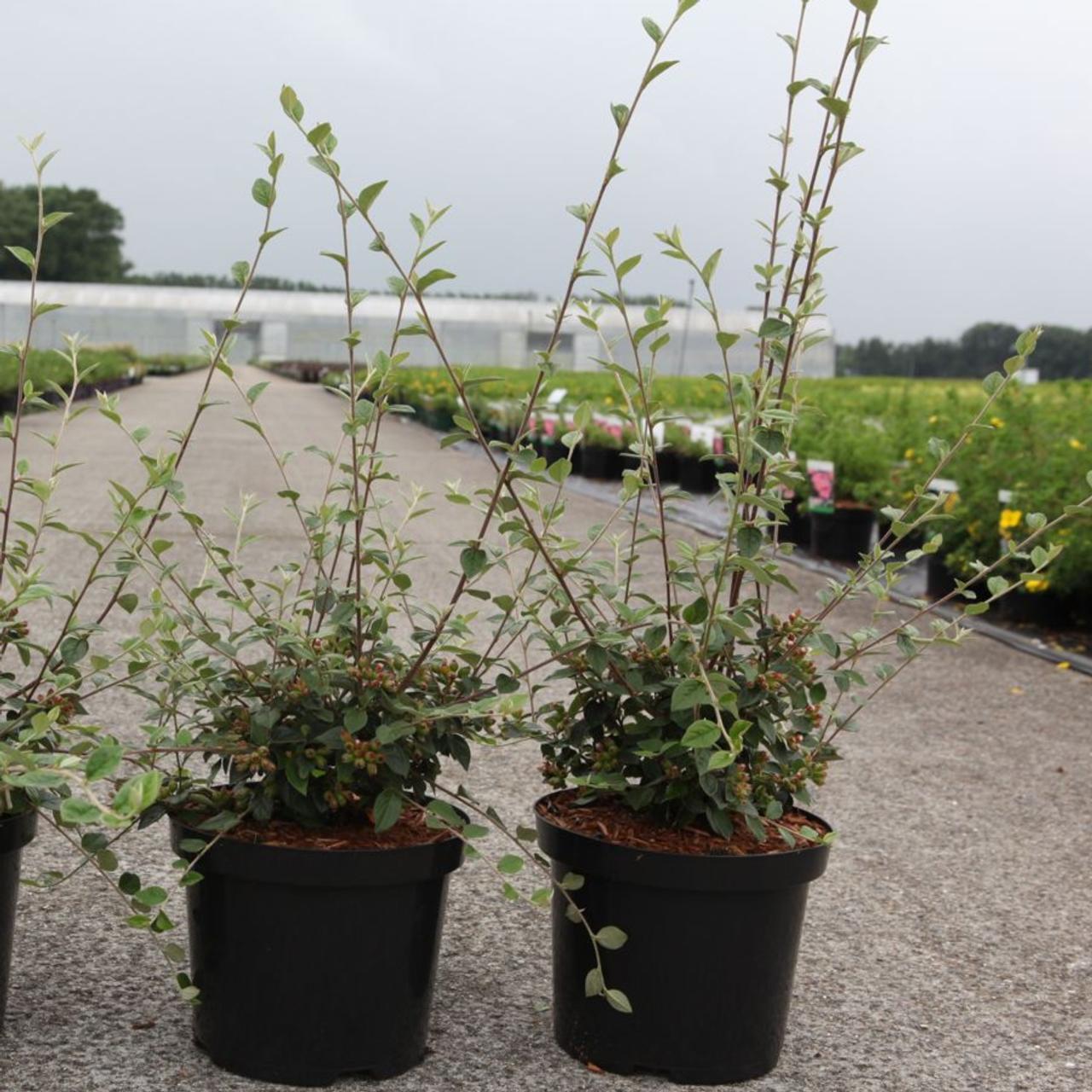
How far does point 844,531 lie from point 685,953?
704 centimetres

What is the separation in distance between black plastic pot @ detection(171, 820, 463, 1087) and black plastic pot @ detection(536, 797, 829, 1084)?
234mm

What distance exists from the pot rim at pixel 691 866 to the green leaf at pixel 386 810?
0.94ft

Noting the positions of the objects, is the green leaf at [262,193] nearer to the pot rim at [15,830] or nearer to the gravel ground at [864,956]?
the pot rim at [15,830]

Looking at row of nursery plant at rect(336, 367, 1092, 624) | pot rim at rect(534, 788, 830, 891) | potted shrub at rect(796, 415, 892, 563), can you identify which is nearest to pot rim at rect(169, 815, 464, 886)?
pot rim at rect(534, 788, 830, 891)

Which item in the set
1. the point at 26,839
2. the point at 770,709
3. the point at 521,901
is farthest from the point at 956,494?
the point at 26,839

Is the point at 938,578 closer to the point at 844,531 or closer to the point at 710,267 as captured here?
the point at 844,531

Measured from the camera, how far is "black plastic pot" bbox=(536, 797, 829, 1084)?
7.14 ft

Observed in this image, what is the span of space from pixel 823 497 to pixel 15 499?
5509 mm

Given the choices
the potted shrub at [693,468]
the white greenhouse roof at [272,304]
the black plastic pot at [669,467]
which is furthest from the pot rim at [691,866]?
the white greenhouse roof at [272,304]

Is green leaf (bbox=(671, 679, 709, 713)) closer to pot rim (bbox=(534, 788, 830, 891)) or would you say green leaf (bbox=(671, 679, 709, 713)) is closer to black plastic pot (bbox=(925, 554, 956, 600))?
pot rim (bbox=(534, 788, 830, 891))

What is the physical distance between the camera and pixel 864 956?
289cm

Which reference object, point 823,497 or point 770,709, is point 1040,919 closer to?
point 770,709

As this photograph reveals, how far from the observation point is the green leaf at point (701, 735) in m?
2.03

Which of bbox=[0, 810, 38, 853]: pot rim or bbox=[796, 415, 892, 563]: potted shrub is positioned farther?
bbox=[796, 415, 892, 563]: potted shrub
